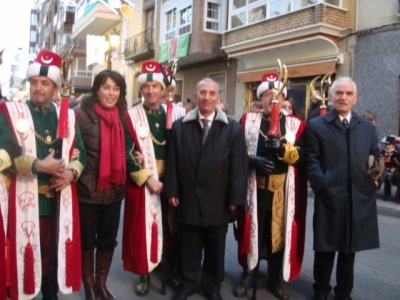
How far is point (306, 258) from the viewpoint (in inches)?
203

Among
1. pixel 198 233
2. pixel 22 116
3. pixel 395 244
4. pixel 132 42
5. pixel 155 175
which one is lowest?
pixel 395 244

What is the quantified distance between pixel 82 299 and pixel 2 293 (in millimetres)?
852

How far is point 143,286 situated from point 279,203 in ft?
4.83

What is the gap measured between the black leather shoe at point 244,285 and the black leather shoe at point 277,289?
0.17 metres

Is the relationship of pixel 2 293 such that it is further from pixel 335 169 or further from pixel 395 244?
pixel 395 244

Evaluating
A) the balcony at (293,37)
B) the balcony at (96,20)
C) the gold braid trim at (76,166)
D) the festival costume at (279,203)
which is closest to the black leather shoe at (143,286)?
the festival costume at (279,203)

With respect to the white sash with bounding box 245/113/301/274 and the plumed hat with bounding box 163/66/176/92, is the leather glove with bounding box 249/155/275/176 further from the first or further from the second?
the plumed hat with bounding box 163/66/176/92

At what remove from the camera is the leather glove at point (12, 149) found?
299 cm

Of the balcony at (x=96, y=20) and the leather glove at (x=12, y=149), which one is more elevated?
the balcony at (x=96, y=20)

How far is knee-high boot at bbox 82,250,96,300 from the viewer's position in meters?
3.58

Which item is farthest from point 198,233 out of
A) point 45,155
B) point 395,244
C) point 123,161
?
point 395,244

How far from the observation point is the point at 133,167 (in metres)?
3.71

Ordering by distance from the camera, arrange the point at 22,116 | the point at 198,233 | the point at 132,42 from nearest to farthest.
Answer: the point at 22,116 < the point at 198,233 < the point at 132,42

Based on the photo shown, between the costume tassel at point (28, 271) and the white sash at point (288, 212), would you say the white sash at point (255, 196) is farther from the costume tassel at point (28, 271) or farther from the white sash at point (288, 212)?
the costume tassel at point (28, 271)
